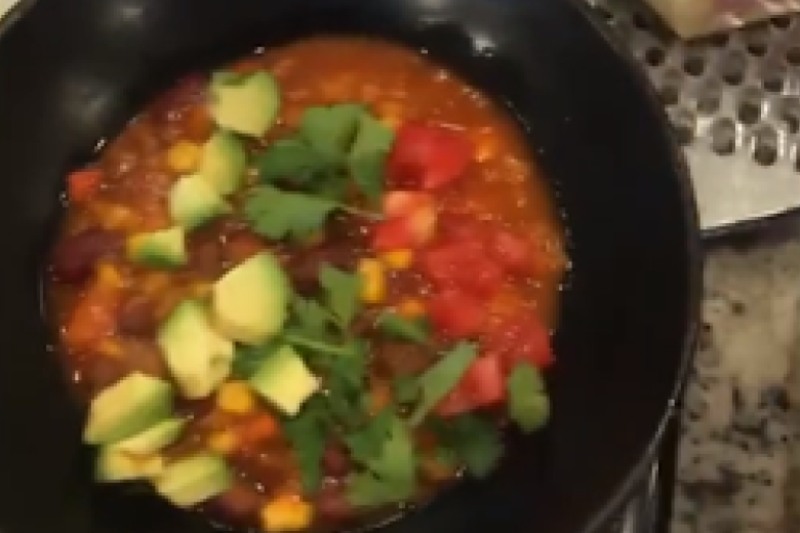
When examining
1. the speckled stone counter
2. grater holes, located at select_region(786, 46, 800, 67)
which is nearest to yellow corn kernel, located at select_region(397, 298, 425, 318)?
the speckled stone counter

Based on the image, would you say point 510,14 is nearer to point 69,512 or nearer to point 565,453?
point 565,453

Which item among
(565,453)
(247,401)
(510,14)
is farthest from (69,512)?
(510,14)

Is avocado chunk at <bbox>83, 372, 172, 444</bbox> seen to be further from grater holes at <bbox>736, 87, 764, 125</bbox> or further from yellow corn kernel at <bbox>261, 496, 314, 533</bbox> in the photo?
grater holes at <bbox>736, 87, 764, 125</bbox>

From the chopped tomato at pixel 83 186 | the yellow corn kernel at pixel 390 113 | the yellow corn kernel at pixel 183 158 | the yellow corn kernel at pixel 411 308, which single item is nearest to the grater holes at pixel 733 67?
the yellow corn kernel at pixel 390 113

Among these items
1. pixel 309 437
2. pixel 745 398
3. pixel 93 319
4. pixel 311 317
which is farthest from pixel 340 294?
pixel 745 398

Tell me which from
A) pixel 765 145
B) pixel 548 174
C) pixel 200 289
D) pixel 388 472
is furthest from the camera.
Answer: pixel 765 145

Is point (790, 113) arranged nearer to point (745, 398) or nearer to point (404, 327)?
point (745, 398)
